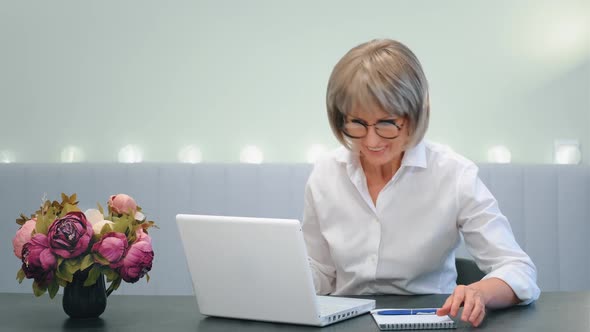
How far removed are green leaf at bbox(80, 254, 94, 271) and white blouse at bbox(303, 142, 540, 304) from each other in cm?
74

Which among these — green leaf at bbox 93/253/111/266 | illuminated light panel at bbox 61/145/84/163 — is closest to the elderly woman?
green leaf at bbox 93/253/111/266

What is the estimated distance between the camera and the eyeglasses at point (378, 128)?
1829 mm

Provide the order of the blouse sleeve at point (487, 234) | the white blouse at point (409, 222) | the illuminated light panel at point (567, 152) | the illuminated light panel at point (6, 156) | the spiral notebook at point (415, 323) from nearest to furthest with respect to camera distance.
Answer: the spiral notebook at point (415, 323), the blouse sleeve at point (487, 234), the white blouse at point (409, 222), the illuminated light panel at point (567, 152), the illuminated light panel at point (6, 156)

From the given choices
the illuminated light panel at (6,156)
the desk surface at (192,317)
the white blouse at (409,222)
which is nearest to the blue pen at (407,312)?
the desk surface at (192,317)

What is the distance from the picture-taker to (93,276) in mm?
1600

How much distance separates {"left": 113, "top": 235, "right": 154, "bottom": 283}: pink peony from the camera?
1.58 m

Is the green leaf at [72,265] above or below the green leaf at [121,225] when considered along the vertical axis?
Answer: below

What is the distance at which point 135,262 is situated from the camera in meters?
1.58

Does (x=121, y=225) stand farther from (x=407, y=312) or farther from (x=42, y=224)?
(x=407, y=312)

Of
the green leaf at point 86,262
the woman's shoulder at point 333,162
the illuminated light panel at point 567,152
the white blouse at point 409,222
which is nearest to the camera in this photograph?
the green leaf at point 86,262

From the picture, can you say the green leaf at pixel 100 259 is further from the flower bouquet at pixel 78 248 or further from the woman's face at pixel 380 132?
the woman's face at pixel 380 132

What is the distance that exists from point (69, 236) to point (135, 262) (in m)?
0.14

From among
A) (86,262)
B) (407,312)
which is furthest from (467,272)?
(86,262)

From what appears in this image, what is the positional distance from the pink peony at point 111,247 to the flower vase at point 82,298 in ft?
0.29
